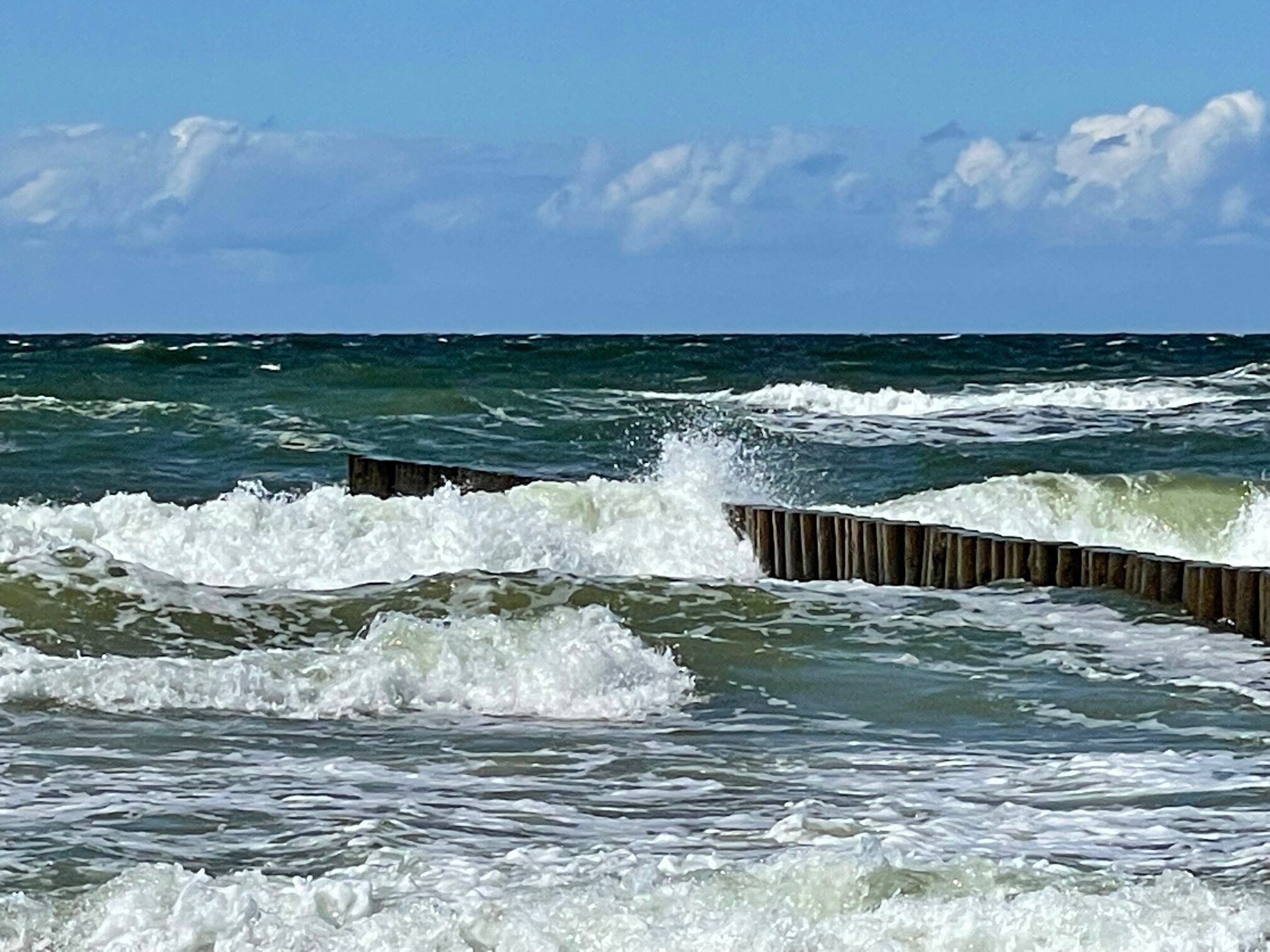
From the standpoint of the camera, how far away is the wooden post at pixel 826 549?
12711 mm

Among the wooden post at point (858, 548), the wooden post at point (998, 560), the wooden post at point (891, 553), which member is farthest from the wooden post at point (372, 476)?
the wooden post at point (998, 560)

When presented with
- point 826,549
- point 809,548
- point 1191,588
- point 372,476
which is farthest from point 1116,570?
point 372,476

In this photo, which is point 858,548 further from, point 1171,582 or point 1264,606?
point 1264,606

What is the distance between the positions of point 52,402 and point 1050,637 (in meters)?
23.7

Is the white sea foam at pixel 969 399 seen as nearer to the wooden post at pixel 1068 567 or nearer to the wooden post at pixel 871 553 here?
the wooden post at pixel 871 553

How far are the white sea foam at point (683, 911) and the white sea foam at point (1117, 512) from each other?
10.2 metres

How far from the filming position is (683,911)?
5.27 m

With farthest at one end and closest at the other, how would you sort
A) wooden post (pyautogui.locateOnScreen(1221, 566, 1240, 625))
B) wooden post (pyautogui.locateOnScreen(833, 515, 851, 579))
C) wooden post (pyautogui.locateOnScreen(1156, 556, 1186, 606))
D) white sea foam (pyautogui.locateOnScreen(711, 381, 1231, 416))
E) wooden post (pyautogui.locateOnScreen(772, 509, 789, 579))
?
white sea foam (pyautogui.locateOnScreen(711, 381, 1231, 416)) < wooden post (pyautogui.locateOnScreen(772, 509, 789, 579)) < wooden post (pyautogui.locateOnScreen(833, 515, 851, 579)) < wooden post (pyautogui.locateOnScreen(1156, 556, 1186, 606)) < wooden post (pyautogui.locateOnScreen(1221, 566, 1240, 625))

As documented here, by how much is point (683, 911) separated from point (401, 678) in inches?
147

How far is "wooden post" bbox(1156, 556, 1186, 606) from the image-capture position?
10.9 meters

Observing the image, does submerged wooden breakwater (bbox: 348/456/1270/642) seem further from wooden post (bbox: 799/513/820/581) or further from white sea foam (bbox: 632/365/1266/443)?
white sea foam (bbox: 632/365/1266/443)

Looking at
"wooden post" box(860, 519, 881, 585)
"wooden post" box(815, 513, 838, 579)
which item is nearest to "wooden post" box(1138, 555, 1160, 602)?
"wooden post" box(860, 519, 881, 585)

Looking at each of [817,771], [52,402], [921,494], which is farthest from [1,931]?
[52,402]

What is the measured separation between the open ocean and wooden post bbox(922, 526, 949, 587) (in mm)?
280
